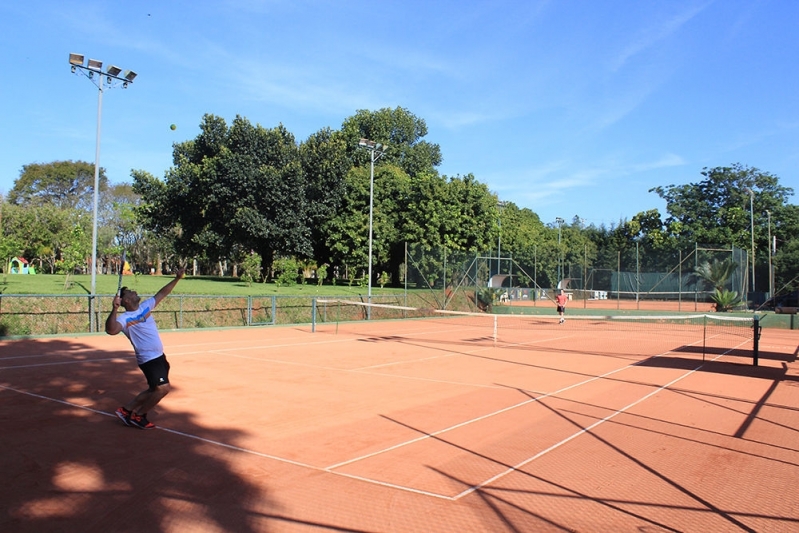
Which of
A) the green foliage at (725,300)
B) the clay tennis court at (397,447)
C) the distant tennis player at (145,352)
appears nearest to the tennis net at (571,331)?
the green foliage at (725,300)

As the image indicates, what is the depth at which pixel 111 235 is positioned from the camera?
66.0 m

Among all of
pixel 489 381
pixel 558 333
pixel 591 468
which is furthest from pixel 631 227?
pixel 591 468

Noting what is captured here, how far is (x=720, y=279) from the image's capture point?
35594mm

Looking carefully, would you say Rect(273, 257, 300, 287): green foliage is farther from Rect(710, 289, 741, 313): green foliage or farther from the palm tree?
Rect(710, 289, 741, 313): green foliage

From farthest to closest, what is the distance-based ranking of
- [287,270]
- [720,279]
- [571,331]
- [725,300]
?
[287,270]
[720,279]
[725,300]
[571,331]

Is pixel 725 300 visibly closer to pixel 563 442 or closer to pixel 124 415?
pixel 563 442

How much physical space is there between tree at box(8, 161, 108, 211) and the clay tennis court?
65.8 m

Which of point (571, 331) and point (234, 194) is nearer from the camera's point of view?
point (571, 331)

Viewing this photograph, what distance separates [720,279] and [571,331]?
1406 centimetres

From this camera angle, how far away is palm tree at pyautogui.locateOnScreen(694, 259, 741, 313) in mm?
34938

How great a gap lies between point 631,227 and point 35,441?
69565mm

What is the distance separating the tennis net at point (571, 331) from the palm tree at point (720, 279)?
361 centimetres

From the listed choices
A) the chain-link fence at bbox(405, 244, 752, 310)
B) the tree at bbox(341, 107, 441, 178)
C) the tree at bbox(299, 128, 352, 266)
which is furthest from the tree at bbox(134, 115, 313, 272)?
the tree at bbox(341, 107, 441, 178)

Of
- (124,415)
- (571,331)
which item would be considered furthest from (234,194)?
(124,415)
